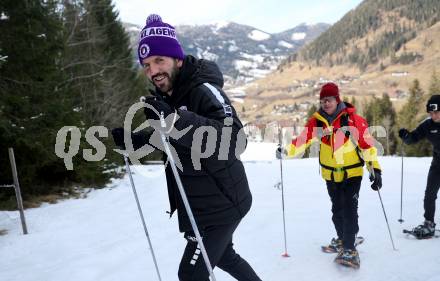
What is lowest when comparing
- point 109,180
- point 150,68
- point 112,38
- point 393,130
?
point 393,130

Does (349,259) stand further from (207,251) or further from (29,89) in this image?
(29,89)

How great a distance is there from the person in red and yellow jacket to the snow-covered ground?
50 centimetres

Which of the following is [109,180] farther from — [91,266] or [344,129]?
[344,129]

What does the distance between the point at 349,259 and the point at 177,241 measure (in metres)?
2.83

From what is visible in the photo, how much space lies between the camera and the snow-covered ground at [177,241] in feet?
16.5

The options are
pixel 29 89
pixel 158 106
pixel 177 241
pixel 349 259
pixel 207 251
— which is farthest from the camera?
pixel 29 89

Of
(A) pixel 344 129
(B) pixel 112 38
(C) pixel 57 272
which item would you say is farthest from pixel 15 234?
(B) pixel 112 38

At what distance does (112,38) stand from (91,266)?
24.5 m

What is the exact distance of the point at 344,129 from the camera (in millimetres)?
5016

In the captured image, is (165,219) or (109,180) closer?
(165,219)

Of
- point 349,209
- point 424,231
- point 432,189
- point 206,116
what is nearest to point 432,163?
point 432,189

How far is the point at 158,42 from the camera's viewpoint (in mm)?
2879

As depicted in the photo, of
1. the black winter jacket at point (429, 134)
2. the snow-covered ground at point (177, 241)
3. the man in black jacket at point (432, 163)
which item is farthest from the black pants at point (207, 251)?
the black winter jacket at point (429, 134)

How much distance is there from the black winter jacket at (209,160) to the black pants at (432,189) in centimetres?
460
